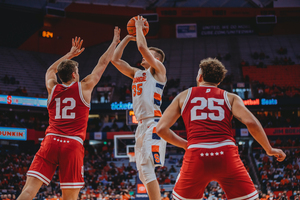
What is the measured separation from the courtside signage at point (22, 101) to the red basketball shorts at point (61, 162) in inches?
914

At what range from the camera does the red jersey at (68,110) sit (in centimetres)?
427

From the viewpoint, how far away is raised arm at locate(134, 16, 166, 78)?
478 cm

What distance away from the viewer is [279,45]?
34562 millimetres

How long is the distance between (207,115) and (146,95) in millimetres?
2026

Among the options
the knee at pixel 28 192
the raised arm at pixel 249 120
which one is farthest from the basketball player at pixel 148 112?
the raised arm at pixel 249 120

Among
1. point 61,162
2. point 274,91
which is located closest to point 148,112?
point 61,162

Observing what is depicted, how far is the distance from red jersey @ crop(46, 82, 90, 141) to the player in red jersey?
4.64ft

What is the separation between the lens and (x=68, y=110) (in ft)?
14.1

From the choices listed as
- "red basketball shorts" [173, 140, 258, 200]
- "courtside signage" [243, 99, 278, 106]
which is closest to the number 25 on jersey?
"red basketball shorts" [173, 140, 258, 200]

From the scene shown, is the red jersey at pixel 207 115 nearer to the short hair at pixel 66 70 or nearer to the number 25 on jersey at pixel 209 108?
the number 25 on jersey at pixel 209 108

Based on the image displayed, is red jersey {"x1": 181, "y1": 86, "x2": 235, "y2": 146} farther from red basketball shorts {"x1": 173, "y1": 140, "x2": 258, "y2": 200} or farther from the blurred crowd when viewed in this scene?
the blurred crowd

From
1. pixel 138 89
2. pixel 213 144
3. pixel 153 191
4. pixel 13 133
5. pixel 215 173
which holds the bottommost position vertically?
pixel 153 191

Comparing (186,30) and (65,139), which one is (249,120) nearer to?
(65,139)

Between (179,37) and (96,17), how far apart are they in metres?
9.34
